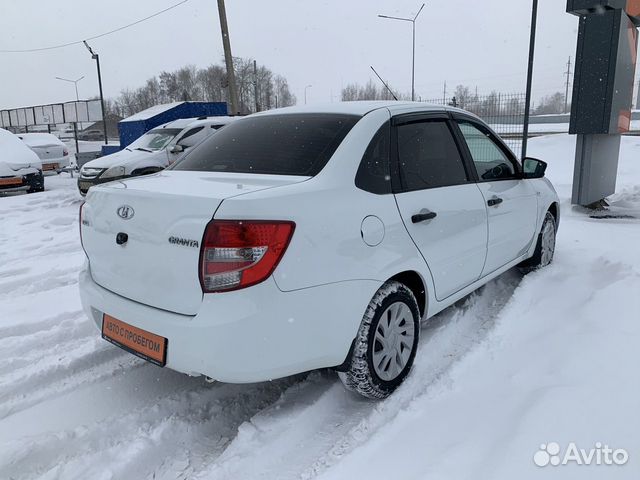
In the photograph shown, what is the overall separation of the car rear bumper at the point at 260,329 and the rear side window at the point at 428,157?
0.85 metres

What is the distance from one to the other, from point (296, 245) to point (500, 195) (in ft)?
7.14

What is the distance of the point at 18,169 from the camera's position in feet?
37.2

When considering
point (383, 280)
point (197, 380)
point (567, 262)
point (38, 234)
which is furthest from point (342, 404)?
point (38, 234)

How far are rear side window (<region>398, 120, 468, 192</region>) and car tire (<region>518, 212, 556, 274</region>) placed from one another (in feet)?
5.30

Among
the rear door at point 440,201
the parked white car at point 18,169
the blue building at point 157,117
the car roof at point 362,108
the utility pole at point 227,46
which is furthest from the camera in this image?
the blue building at point 157,117

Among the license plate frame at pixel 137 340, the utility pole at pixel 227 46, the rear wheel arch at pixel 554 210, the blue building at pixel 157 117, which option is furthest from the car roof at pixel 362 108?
the blue building at pixel 157 117

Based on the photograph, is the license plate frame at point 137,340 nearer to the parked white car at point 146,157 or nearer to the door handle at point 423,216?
the door handle at point 423,216

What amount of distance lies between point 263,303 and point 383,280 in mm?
738

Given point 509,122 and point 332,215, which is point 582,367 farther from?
point 509,122

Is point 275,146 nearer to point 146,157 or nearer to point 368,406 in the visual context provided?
point 368,406

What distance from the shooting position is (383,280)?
8.46ft

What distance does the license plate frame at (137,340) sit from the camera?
234 centimetres

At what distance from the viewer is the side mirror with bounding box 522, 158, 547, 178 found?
4.25 m
